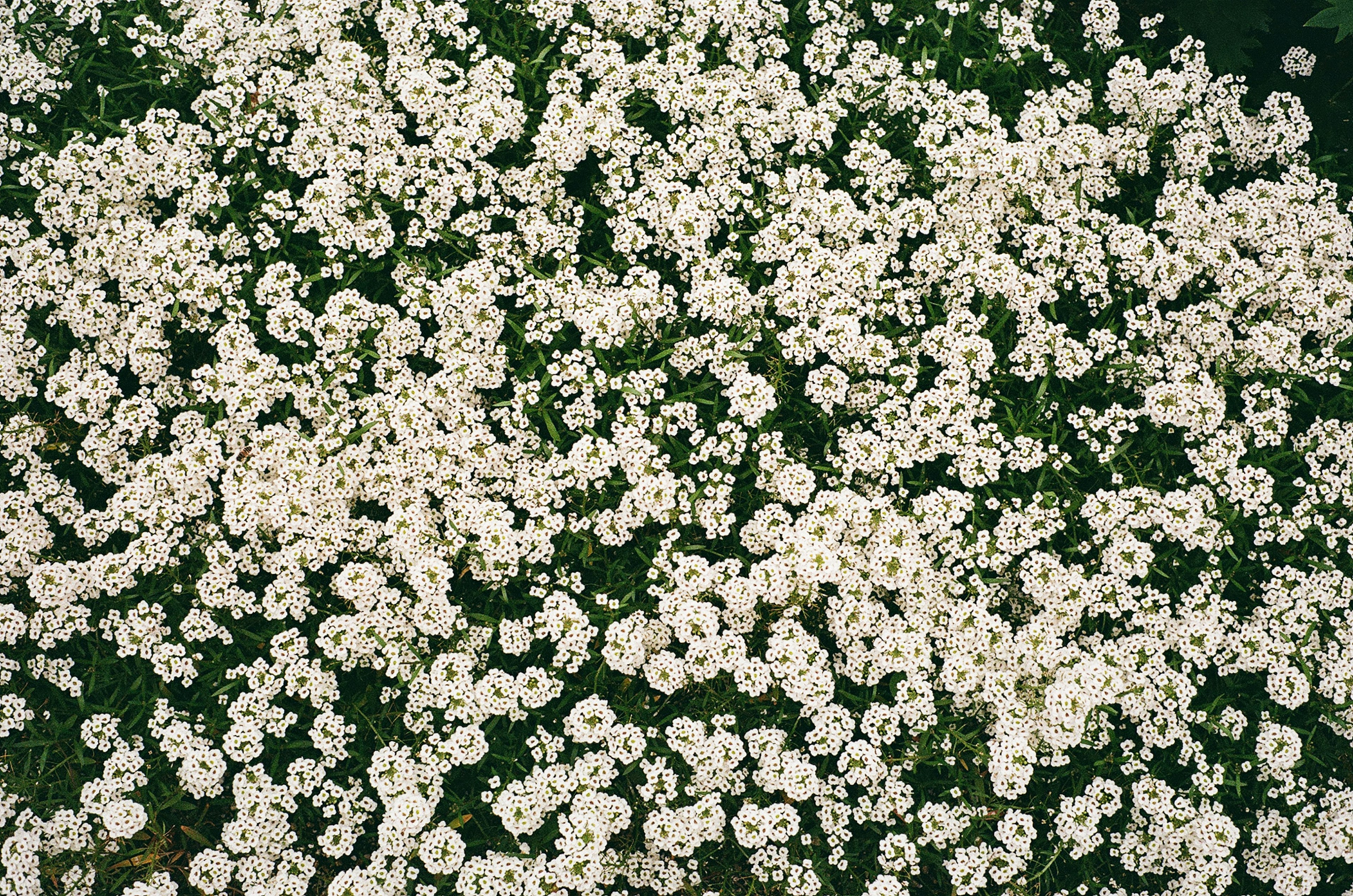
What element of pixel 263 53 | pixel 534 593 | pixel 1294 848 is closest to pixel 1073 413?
pixel 1294 848

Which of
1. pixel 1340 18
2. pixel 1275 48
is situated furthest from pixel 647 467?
pixel 1275 48

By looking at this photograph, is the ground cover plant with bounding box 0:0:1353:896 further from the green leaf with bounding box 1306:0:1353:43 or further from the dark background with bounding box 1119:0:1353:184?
the green leaf with bounding box 1306:0:1353:43

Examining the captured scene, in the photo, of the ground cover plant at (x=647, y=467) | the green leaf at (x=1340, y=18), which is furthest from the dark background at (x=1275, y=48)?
the green leaf at (x=1340, y=18)

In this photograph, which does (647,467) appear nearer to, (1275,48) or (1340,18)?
(1340,18)

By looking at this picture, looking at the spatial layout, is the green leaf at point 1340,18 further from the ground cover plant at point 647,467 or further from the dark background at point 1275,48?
the ground cover plant at point 647,467

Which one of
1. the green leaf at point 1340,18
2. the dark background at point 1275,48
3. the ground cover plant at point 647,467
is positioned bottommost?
the ground cover plant at point 647,467

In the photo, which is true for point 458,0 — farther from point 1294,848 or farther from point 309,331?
point 1294,848

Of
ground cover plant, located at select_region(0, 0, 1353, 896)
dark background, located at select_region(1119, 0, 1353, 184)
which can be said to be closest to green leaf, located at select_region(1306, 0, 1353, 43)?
dark background, located at select_region(1119, 0, 1353, 184)
